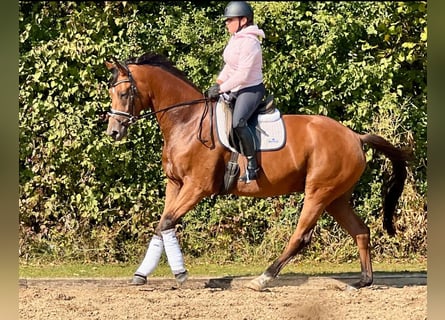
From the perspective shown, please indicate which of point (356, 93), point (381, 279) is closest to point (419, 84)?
point (356, 93)

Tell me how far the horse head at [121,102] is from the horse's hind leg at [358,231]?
2.14m

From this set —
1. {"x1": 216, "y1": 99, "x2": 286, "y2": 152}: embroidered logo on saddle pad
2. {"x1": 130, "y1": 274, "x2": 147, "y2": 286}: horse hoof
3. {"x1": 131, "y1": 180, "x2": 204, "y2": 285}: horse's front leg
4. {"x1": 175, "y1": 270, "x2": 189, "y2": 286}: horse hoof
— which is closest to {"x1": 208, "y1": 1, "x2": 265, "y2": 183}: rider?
Answer: {"x1": 216, "y1": 99, "x2": 286, "y2": 152}: embroidered logo on saddle pad

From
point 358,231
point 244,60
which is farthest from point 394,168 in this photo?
point 244,60

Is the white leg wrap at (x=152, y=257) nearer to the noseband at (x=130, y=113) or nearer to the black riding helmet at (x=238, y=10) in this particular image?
the noseband at (x=130, y=113)

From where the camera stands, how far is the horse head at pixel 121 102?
6.81m

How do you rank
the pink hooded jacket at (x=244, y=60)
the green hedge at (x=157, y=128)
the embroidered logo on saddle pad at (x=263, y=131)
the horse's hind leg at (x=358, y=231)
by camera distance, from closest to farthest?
the pink hooded jacket at (x=244, y=60), the embroidered logo on saddle pad at (x=263, y=131), the horse's hind leg at (x=358, y=231), the green hedge at (x=157, y=128)

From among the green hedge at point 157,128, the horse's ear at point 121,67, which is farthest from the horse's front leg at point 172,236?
the green hedge at point 157,128

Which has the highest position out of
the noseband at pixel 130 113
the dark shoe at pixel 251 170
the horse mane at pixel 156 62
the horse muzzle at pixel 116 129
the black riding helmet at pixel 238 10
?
the black riding helmet at pixel 238 10

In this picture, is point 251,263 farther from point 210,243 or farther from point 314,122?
point 314,122

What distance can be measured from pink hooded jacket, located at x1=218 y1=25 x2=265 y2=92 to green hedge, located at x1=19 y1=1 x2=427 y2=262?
292cm

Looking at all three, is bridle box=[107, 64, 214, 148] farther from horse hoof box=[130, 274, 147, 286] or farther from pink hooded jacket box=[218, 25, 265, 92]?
horse hoof box=[130, 274, 147, 286]

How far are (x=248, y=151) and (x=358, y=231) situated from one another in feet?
4.66

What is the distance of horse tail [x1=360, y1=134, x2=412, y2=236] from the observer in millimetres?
7371

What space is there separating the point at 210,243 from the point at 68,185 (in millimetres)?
1953
